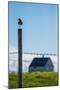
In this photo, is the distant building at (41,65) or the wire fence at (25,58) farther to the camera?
the distant building at (41,65)

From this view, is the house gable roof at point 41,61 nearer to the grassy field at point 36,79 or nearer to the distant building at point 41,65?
the distant building at point 41,65

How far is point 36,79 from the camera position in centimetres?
345

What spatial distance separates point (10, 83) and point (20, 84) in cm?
15

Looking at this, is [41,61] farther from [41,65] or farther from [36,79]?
[36,79]

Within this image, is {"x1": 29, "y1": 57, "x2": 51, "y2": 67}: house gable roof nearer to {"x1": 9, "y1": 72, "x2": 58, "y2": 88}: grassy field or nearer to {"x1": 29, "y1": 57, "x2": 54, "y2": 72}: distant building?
{"x1": 29, "y1": 57, "x2": 54, "y2": 72}: distant building

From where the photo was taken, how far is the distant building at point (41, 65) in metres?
3.46

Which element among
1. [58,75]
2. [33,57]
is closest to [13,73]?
[33,57]

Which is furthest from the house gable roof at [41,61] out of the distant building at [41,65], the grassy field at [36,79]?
the grassy field at [36,79]

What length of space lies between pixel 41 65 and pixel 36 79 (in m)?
0.22

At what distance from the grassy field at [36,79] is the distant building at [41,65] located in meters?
0.06

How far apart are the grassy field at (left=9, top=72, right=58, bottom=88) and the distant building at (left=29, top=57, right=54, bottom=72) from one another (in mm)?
59

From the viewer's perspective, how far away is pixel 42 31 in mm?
3527

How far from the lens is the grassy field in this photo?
11.0 feet

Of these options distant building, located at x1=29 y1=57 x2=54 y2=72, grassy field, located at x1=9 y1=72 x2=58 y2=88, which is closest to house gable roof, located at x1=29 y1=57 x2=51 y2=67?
distant building, located at x1=29 y1=57 x2=54 y2=72
